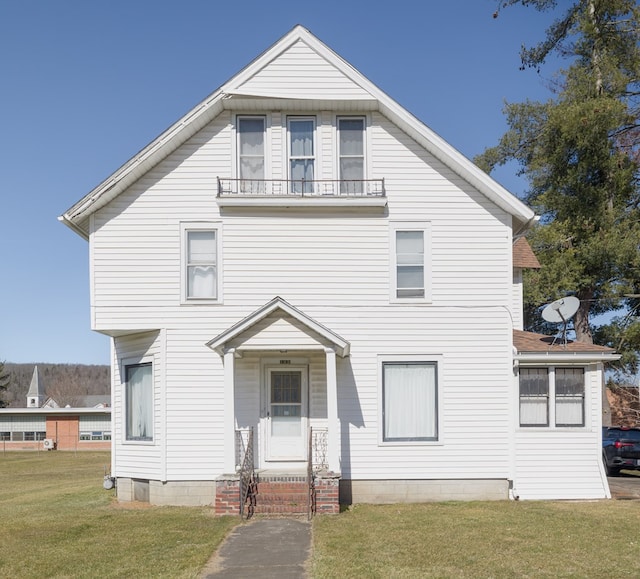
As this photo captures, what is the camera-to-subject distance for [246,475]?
43.1 ft

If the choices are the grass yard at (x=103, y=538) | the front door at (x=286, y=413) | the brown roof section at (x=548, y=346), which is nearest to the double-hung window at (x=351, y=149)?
the front door at (x=286, y=413)

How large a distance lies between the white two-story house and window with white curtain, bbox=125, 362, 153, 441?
0.06 metres

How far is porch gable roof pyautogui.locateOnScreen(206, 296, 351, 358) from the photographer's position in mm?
Result: 13195

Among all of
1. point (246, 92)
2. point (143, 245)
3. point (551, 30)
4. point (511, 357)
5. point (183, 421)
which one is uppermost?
point (551, 30)

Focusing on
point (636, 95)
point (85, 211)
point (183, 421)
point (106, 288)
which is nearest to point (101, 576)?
point (183, 421)

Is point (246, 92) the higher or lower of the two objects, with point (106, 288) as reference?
higher

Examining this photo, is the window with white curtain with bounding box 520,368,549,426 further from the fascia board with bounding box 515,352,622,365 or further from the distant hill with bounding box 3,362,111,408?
the distant hill with bounding box 3,362,111,408

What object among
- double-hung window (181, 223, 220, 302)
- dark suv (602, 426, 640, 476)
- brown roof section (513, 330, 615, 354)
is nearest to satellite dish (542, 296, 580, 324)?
brown roof section (513, 330, 615, 354)

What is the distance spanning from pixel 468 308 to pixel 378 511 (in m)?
4.46

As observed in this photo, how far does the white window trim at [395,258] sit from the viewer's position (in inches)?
569

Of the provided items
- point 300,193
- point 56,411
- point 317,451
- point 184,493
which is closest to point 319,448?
point 317,451

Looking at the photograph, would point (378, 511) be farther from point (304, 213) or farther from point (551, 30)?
point (551, 30)

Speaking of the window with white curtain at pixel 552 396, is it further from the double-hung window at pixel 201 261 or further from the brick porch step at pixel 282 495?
the double-hung window at pixel 201 261

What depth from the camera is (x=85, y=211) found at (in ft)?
46.4
